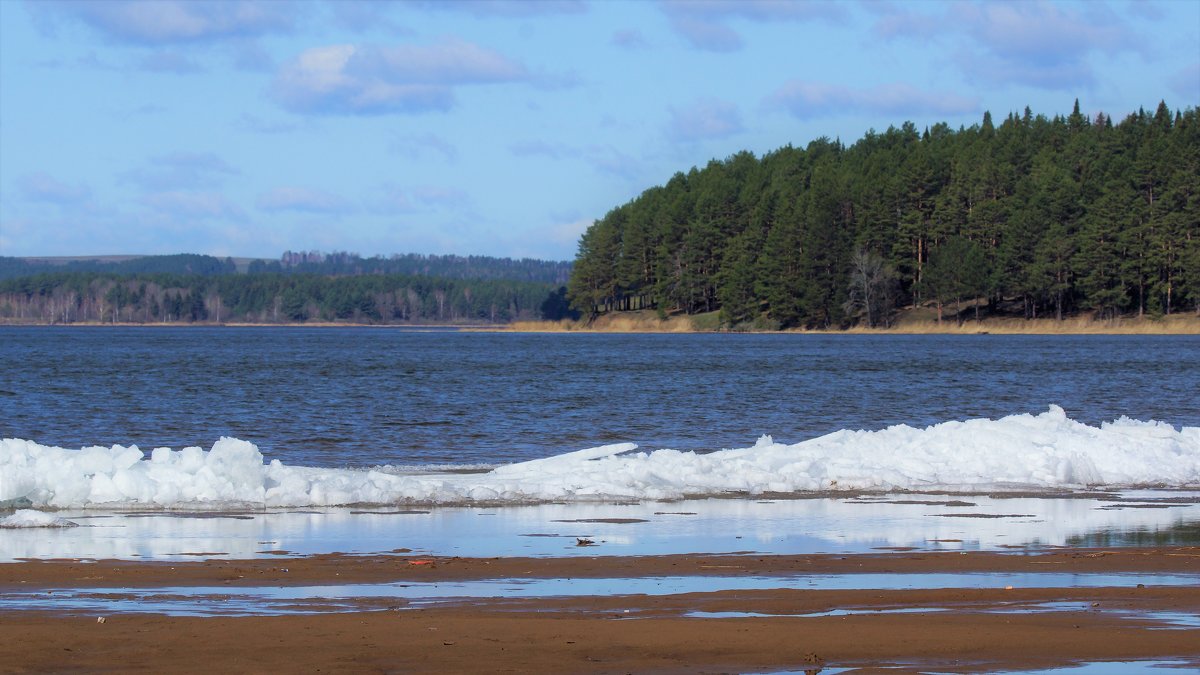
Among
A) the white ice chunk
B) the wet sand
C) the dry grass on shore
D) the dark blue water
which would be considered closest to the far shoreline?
the dry grass on shore

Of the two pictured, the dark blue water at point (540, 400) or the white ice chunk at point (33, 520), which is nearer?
the white ice chunk at point (33, 520)

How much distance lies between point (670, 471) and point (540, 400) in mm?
25161

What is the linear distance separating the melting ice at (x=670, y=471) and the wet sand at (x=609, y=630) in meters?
5.51

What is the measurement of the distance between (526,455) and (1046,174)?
123994mm

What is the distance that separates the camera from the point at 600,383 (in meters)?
55.9

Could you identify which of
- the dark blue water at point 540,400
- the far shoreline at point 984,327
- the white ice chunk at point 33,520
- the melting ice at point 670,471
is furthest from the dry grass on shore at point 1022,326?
the white ice chunk at point 33,520

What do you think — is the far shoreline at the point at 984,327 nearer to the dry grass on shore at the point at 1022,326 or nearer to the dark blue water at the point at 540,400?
the dry grass on shore at the point at 1022,326

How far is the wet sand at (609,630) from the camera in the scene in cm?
890

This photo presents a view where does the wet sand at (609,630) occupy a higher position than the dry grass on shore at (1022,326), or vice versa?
the dry grass on shore at (1022,326)

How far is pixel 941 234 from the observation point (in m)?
143

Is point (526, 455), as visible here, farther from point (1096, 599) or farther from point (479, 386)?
point (479, 386)

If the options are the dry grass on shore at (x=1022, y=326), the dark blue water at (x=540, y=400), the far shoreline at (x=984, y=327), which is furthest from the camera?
the far shoreline at (x=984, y=327)

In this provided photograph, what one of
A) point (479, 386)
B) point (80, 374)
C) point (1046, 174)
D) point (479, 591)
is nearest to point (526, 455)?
point (479, 591)

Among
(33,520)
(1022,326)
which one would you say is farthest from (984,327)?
(33,520)
